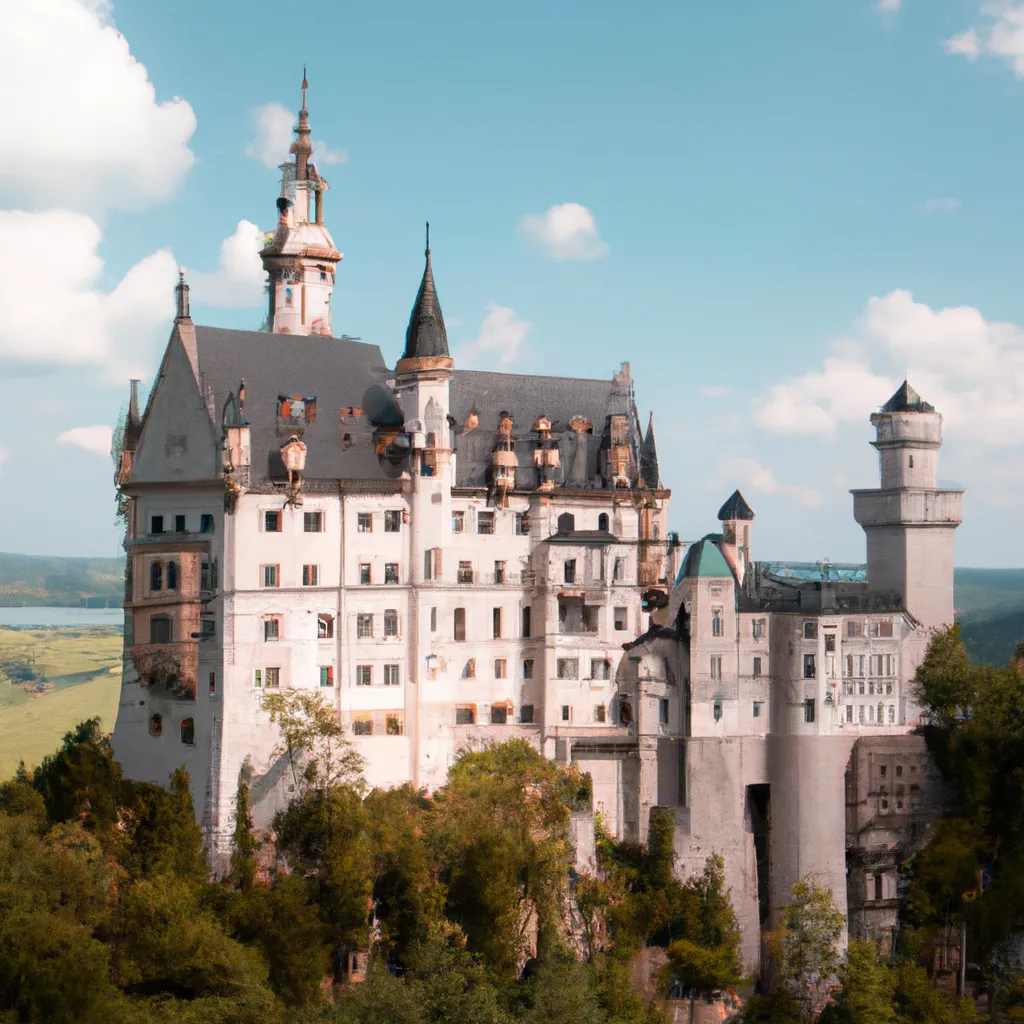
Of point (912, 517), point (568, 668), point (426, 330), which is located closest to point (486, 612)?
point (568, 668)

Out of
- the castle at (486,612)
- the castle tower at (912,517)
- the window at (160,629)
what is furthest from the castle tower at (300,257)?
the castle tower at (912,517)

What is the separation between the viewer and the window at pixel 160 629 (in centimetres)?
10319

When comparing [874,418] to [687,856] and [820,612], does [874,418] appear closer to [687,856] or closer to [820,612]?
[820,612]

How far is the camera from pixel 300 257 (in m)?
122

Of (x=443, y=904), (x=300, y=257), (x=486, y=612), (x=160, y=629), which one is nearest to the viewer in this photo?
(x=443, y=904)

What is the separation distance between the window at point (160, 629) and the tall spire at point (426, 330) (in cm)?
2066

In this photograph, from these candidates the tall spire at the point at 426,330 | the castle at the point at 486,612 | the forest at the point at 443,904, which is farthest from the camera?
the tall spire at the point at 426,330

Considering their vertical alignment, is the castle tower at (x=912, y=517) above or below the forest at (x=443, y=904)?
above

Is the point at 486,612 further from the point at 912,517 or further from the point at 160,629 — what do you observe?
the point at 912,517

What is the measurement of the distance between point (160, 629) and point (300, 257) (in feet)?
98.7

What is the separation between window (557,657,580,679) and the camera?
109438mm

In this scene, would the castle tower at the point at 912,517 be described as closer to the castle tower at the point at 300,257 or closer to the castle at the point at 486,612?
the castle at the point at 486,612

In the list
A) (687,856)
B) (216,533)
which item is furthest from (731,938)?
(216,533)

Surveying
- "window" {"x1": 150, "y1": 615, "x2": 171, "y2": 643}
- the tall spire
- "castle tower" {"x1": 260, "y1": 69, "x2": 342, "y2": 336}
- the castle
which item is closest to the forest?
the castle
